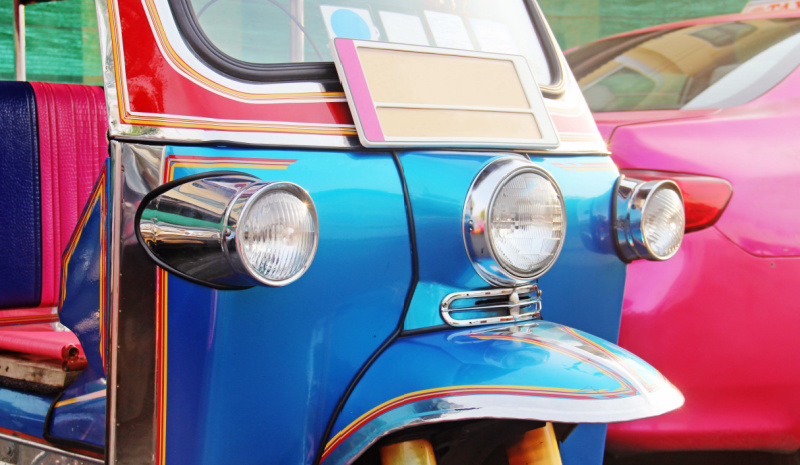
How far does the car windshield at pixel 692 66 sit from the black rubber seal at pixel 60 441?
6.77 feet

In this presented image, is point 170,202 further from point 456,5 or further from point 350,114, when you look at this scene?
point 456,5

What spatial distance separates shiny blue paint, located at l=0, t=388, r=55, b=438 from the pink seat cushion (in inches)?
33.6

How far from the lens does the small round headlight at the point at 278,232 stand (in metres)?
1.23

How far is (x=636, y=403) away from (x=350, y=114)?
0.77m

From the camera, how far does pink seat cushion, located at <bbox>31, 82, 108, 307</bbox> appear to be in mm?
2863

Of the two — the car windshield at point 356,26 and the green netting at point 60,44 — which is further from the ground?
the green netting at point 60,44

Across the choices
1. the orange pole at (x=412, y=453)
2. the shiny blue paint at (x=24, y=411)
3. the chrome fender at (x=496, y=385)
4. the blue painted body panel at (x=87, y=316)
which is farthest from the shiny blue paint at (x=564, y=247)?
the shiny blue paint at (x=24, y=411)

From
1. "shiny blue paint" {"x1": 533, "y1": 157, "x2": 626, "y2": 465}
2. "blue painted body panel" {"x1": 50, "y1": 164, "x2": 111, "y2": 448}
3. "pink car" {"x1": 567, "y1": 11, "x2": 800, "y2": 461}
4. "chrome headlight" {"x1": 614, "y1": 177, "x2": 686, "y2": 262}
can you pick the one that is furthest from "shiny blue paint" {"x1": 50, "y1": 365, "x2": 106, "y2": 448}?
"pink car" {"x1": 567, "y1": 11, "x2": 800, "y2": 461}

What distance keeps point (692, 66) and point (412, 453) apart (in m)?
2.05

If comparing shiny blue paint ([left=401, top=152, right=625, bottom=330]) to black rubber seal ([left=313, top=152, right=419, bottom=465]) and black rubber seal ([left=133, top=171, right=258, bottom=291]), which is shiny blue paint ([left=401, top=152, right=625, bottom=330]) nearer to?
black rubber seal ([left=313, top=152, right=419, bottom=465])

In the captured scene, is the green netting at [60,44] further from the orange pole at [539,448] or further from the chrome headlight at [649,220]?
the orange pole at [539,448]

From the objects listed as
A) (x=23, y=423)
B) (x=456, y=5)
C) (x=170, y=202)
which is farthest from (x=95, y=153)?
(x=170, y=202)

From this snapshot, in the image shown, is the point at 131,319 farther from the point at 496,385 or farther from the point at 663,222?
the point at 663,222

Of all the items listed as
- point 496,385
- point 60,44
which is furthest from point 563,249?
point 60,44
